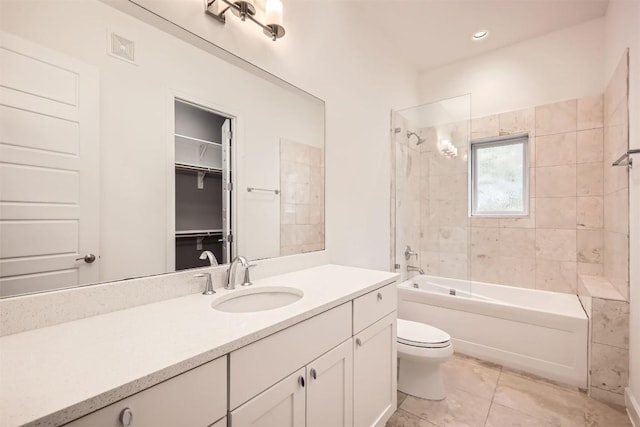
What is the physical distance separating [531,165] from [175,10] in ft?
10.2

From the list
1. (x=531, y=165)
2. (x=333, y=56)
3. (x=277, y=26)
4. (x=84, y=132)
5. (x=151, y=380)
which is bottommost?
(x=151, y=380)

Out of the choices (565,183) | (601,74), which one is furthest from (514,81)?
(565,183)

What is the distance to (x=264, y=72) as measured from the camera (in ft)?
5.13

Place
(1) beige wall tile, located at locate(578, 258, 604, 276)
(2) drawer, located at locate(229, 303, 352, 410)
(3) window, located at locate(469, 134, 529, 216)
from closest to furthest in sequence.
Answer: (2) drawer, located at locate(229, 303, 352, 410), (1) beige wall tile, located at locate(578, 258, 604, 276), (3) window, located at locate(469, 134, 529, 216)

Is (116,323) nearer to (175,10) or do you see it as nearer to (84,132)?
(84,132)

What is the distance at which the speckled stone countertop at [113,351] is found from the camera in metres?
0.51

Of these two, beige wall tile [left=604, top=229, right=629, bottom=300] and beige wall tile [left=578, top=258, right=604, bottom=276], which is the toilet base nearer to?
beige wall tile [left=604, top=229, right=629, bottom=300]

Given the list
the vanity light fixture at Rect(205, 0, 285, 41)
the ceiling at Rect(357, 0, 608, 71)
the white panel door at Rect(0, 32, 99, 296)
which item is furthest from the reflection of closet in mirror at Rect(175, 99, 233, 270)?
the ceiling at Rect(357, 0, 608, 71)

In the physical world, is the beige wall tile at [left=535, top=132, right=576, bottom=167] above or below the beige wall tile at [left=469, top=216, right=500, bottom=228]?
above

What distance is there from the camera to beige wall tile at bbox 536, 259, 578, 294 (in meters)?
2.56

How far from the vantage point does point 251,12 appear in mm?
1350

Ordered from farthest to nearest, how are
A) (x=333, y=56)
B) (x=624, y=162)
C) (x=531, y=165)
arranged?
1. (x=531, y=165)
2. (x=333, y=56)
3. (x=624, y=162)

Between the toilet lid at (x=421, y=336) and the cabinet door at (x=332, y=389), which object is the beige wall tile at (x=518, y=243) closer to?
the toilet lid at (x=421, y=336)

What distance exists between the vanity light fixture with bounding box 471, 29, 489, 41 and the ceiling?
4 cm
